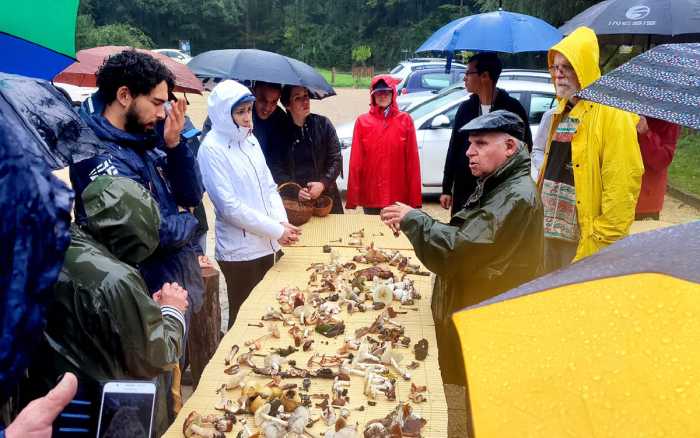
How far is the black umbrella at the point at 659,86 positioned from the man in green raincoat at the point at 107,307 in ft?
5.23

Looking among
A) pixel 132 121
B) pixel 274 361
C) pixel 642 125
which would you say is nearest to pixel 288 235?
pixel 132 121

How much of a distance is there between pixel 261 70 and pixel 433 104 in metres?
5.14

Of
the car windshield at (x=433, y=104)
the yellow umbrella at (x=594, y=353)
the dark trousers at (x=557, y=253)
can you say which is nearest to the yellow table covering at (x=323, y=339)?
the dark trousers at (x=557, y=253)

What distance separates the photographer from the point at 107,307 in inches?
70.8

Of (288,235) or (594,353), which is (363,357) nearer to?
(288,235)

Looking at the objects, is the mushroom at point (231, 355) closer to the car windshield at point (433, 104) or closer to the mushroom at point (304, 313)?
the mushroom at point (304, 313)

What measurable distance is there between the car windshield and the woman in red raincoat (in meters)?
3.97

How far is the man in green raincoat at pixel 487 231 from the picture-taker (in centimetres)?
282

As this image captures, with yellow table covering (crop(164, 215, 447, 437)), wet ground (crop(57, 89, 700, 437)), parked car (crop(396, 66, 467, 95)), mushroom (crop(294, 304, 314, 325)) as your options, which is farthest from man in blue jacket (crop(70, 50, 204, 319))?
parked car (crop(396, 66, 467, 95))

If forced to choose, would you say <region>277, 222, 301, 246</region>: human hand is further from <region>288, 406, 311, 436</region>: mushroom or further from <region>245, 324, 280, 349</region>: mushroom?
<region>288, 406, 311, 436</region>: mushroom


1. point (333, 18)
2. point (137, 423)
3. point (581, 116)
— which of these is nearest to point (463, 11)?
point (333, 18)

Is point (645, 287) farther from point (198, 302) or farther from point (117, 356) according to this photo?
point (198, 302)

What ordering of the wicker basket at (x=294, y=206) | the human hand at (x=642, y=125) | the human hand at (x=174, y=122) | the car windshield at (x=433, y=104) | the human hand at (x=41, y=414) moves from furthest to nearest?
1. the car windshield at (x=433, y=104)
2. the wicker basket at (x=294, y=206)
3. the human hand at (x=642, y=125)
4. the human hand at (x=174, y=122)
5. the human hand at (x=41, y=414)

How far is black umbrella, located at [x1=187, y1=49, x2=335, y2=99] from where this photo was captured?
4840 mm
